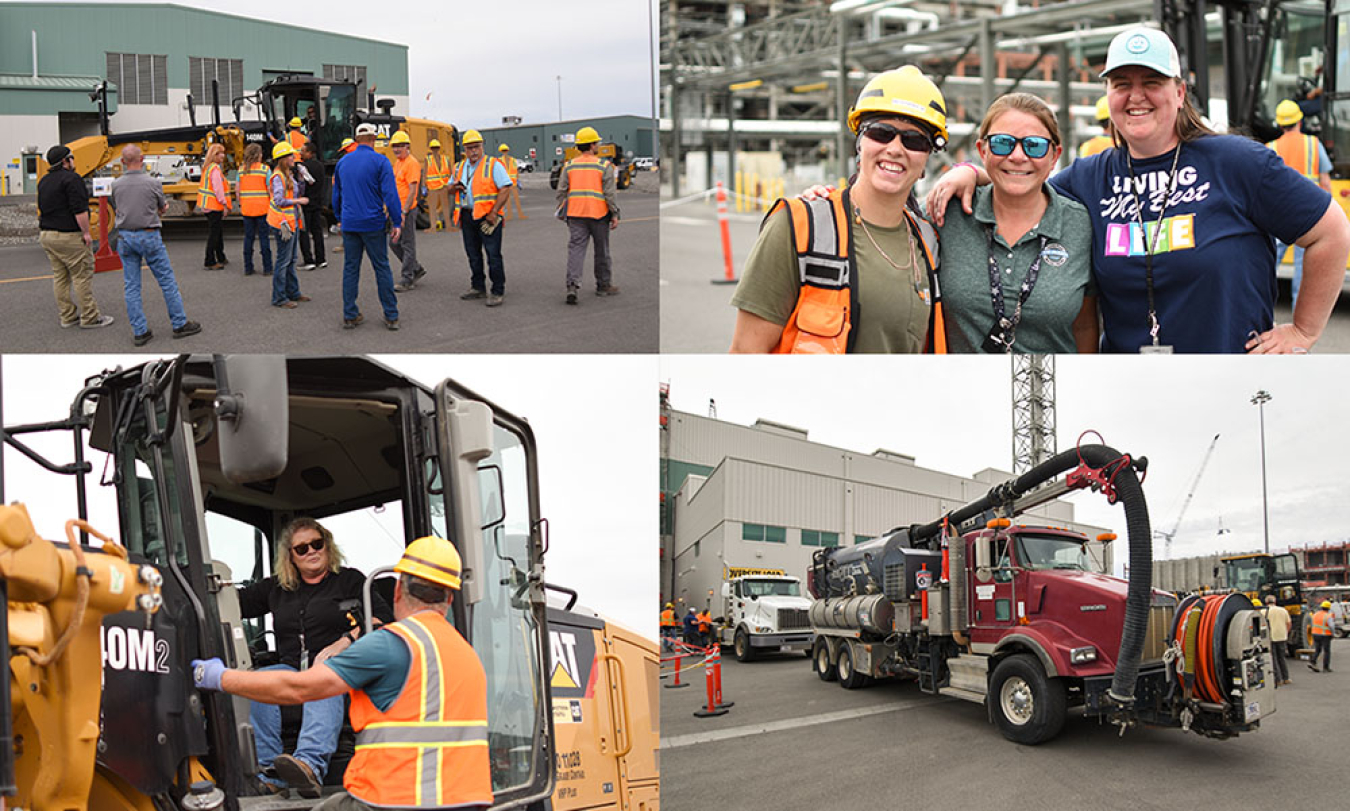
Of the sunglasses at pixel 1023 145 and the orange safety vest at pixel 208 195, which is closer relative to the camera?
the sunglasses at pixel 1023 145

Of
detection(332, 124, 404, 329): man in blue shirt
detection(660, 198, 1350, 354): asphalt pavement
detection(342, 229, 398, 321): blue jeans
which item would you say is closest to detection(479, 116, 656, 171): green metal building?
detection(660, 198, 1350, 354): asphalt pavement

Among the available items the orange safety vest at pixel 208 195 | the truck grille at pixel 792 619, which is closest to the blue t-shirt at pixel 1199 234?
the truck grille at pixel 792 619

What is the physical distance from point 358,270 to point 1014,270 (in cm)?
456

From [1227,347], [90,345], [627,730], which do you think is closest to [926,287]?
[1227,347]

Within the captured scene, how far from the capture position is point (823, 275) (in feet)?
9.59

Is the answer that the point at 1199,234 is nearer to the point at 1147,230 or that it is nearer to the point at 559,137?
the point at 1147,230

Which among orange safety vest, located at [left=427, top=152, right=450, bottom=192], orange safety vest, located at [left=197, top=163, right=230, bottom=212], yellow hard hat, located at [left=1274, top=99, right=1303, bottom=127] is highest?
yellow hard hat, located at [left=1274, top=99, right=1303, bottom=127]

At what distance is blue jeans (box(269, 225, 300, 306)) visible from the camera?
736cm

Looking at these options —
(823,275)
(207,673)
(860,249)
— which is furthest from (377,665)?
(860,249)

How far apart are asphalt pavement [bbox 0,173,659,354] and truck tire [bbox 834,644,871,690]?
1.73 metres

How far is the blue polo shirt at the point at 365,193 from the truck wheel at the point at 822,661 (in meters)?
3.72

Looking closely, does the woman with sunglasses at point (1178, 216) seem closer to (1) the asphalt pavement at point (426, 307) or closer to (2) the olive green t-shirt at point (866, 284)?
(2) the olive green t-shirt at point (866, 284)

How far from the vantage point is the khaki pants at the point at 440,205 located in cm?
968

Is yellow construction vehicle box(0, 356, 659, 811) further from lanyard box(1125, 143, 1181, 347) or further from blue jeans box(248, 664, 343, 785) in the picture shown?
lanyard box(1125, 143, 1181, 347)
